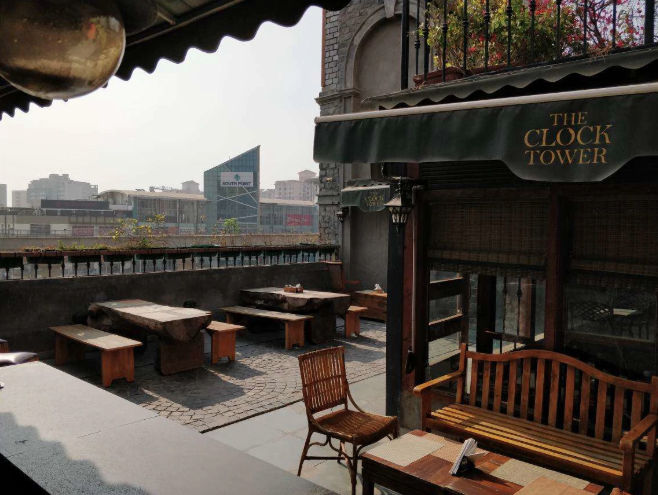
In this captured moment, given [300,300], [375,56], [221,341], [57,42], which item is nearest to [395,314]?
[221,341]

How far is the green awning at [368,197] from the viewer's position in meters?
12.0

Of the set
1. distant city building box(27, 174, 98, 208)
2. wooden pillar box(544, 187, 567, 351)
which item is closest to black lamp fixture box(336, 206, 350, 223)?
wooden pillar box(544, 187, 567, 351)

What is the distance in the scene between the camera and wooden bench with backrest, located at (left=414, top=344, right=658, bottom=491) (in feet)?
11.8

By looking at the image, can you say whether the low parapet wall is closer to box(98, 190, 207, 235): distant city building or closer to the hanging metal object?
the hanging metal object

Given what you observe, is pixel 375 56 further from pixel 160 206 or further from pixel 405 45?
pixel 160 206

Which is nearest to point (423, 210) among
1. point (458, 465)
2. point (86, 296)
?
point (458, 465)

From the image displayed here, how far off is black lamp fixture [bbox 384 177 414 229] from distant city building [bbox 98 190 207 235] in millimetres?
62424

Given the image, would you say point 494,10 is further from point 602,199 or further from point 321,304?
point 321,304

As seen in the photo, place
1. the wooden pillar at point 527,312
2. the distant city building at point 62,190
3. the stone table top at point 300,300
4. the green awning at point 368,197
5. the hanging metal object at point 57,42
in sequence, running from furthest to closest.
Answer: the distant city building at point 62,190 → the green awning at point 368,197 → the stone table top at point 300,300 → the wooden pillar at point 527,312 → the hanging metal object at point 57,42

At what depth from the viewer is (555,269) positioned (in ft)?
14.5

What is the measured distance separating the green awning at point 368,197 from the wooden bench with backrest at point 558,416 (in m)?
7.32

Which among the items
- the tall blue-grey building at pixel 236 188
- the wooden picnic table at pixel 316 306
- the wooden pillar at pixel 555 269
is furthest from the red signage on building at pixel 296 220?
the wooden pillar at pixel 555 269

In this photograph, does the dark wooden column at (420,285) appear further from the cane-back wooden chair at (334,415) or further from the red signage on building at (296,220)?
the red signage on building at (296,220)

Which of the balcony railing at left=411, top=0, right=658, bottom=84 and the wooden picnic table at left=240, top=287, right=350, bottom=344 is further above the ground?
the balcony railing at left=411, top=0, right=658, bottom=84
